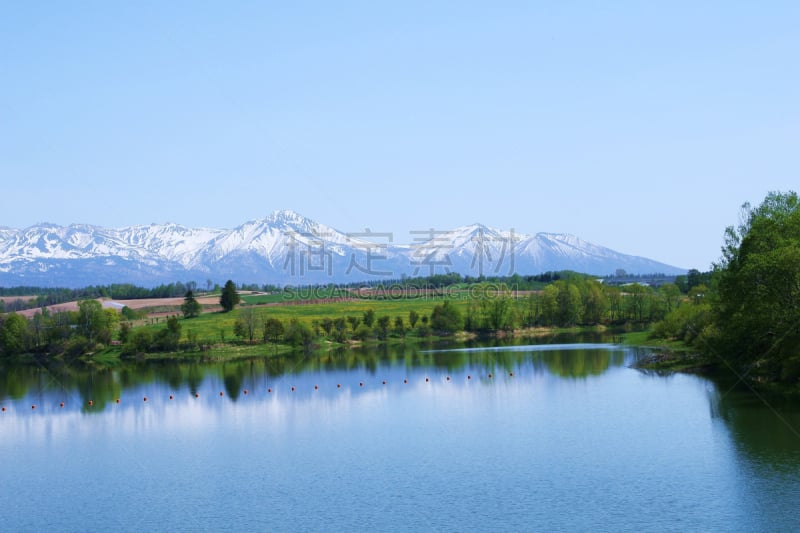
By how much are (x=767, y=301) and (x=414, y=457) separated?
30.8 metres

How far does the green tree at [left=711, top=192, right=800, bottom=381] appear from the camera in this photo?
59.3m

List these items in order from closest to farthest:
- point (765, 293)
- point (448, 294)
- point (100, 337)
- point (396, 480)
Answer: point (396, 480), point (765, 293), point (100, 337), point (448, 294)

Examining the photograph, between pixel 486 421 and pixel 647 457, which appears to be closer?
pixel 647 457

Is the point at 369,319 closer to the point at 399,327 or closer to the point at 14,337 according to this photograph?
the point at 399,327

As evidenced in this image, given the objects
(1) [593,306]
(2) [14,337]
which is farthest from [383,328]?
(2) [14,337]

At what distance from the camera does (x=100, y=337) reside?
129 m

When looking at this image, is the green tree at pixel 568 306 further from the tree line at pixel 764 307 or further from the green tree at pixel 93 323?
the green tree at pixel 93 323

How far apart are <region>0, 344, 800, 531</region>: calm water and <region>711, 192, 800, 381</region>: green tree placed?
463 cm

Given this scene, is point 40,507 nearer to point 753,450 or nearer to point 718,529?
point 718,529

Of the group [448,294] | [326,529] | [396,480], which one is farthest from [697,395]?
[448,294]

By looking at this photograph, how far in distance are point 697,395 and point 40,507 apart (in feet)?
A: 152

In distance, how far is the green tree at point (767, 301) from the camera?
5931 cm

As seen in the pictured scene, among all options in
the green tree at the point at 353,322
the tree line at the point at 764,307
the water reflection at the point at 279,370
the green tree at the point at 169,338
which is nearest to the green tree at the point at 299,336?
the water reflection at the point at 279,370

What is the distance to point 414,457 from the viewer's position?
4647cm
